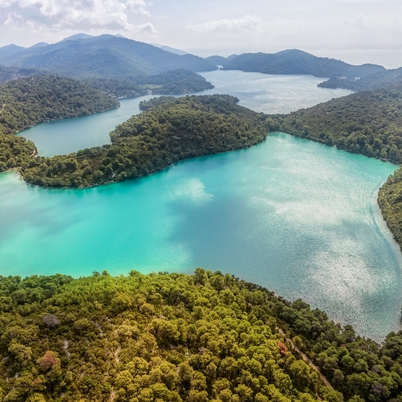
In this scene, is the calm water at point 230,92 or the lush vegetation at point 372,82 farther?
the lush vegetation at point 372,82

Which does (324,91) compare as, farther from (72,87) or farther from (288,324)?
(288,324)

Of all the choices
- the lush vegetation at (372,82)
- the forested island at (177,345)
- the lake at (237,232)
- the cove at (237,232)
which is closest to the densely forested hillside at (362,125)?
the lake at (237,232)

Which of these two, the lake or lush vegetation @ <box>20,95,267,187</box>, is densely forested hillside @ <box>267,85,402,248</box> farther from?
lush vegetation @ <box>20,95,267,187</box>

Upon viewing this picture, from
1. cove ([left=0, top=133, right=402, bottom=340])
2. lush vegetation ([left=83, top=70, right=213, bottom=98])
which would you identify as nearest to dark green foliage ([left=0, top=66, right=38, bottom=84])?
lush vegetation ([left=83, top=70, right=213, bottom=98])

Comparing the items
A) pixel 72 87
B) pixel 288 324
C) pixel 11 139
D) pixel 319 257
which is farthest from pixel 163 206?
pixel 72 87

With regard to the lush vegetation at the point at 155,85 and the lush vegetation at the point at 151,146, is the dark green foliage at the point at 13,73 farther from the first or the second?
the lush vegetation at the point at 151,146
